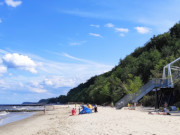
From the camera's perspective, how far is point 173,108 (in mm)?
26500

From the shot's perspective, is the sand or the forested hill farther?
the forested hill

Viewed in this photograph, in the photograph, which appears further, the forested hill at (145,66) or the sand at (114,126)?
the forested hill at (145,66)

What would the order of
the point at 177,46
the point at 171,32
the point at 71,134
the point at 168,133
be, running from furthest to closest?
1. the point at 171,32
2. the point at 177,46
3. the point at 71,134
4. the point at 168,133

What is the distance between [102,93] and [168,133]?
74219 mm

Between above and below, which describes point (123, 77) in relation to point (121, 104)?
above

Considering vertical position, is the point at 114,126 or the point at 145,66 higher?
the point at 145,66

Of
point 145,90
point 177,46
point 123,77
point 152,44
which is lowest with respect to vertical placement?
point 145,90

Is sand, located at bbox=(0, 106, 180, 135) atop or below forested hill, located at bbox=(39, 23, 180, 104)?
below

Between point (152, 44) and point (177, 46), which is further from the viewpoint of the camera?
point (152, 44)

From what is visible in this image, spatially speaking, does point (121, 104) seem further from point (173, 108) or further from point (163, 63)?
point (163, 63)

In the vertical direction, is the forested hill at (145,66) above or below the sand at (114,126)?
above

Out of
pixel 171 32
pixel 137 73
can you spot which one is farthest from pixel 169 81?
pixel 171 32

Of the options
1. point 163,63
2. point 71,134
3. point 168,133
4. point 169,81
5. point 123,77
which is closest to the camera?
point 168,133

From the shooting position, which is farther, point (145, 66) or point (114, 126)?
point (145, 66)
